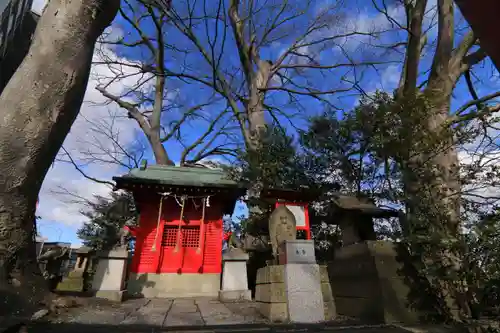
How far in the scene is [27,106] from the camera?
13.4 feet

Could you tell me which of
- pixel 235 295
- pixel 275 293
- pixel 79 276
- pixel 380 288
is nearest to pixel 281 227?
pixel 275 293

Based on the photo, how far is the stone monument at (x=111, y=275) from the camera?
682cm

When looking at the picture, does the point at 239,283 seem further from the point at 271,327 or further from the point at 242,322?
the point at 271,327

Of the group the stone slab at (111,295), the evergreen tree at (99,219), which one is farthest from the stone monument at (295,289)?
the evergreen tree at (99,219)

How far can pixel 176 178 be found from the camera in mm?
10250

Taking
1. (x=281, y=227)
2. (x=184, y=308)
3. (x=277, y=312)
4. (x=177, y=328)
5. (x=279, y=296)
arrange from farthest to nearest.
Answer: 1. (x=184, y=308)
2. (x=281, y=227)
3. (x=279, y=296)
4. (x=277, y=312)
5. (x=177, y=328)

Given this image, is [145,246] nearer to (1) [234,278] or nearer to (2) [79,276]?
(2) [79,276]

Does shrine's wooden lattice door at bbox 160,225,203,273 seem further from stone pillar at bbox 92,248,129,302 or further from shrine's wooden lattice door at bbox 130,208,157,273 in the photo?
stone pillar at bbox 92,248,129,302

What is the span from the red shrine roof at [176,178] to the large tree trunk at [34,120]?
470 centimetres

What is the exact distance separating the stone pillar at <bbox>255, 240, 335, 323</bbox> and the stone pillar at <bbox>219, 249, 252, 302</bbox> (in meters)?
3.02

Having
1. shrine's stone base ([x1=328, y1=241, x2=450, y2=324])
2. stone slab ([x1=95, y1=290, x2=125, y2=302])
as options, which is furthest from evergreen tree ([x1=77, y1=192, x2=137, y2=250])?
shrine's stone base ([x1=328, y1=241, x2=450, y2=324])

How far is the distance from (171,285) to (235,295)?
97.0 inches

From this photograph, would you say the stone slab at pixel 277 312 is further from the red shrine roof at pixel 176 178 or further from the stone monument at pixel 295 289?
the red shrine roof at pixel 176 178

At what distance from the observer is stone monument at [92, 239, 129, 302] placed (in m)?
6.82
